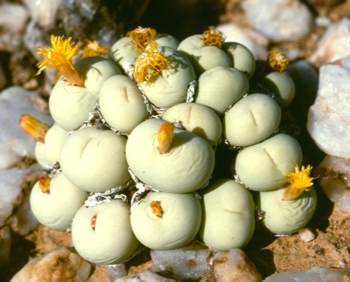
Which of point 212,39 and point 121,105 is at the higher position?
point 212,39

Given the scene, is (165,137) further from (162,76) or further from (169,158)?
(162,76)

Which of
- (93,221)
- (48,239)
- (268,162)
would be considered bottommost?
(48,239)

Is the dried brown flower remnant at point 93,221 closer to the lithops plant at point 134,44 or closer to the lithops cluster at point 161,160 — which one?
the lithops cluster at point 161,160

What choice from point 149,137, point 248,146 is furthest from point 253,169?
point 149,137

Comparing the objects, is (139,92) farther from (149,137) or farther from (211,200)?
(211,200)

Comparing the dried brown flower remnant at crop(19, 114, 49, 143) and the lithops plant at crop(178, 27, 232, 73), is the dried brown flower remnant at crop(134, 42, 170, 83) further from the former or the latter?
the dried brown flower remnant at crop(19, 114, 49, 143)

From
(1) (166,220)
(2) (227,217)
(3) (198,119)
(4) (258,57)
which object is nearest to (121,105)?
(3) (198,119)

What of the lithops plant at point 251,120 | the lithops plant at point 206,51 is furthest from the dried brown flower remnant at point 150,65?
the lithops plant at point 251,120
